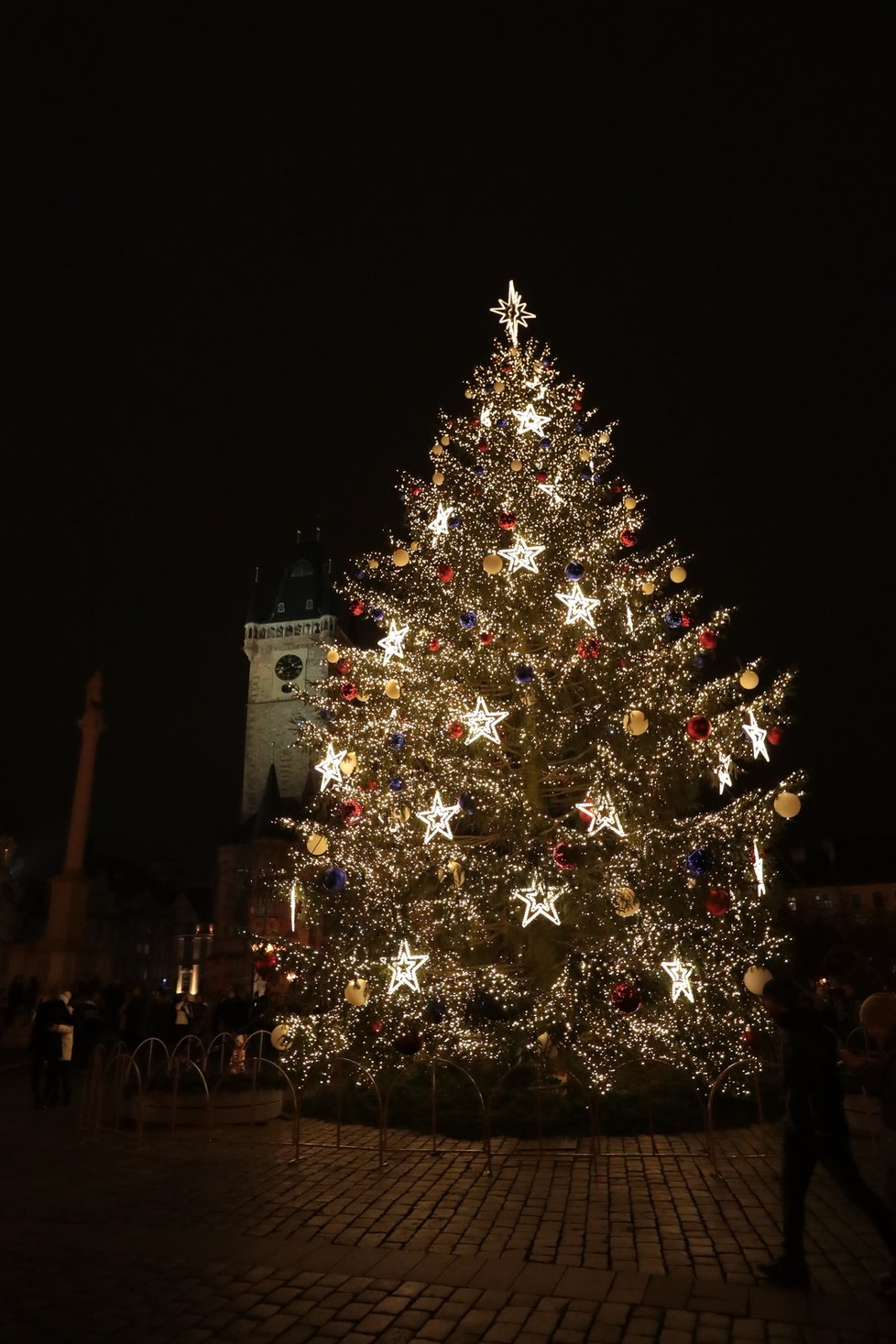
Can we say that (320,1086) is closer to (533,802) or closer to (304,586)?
(533,802)

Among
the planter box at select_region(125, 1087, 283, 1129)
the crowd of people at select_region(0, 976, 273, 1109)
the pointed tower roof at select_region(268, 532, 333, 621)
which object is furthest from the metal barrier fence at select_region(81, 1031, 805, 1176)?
the pointed tower roof at select_region(268, 532, 333, 621)

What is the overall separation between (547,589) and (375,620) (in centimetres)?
309

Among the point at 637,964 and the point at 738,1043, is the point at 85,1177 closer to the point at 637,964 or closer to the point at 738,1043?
the point at 637,964

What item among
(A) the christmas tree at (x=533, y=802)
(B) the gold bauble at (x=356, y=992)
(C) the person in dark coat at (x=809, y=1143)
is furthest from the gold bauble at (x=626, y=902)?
(C) the person in dark coat at (x=809, y=1143)

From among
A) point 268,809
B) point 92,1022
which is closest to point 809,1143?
point 92,1022

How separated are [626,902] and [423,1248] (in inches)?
212

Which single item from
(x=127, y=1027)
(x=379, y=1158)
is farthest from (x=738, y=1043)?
(x=127, y=1027)

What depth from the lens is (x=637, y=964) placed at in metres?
11.5

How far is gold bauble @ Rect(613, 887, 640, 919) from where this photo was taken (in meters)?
11.0

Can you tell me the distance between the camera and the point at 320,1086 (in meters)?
13.0

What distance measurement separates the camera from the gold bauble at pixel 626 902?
10992mm

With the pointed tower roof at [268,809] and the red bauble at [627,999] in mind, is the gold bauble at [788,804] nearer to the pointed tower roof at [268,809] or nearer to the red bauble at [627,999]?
the red bauble at [627,999]

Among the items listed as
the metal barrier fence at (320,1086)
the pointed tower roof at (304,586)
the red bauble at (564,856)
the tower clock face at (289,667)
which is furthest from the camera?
the pointed tower roof at (304,586)

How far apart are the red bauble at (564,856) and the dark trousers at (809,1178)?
560cm
